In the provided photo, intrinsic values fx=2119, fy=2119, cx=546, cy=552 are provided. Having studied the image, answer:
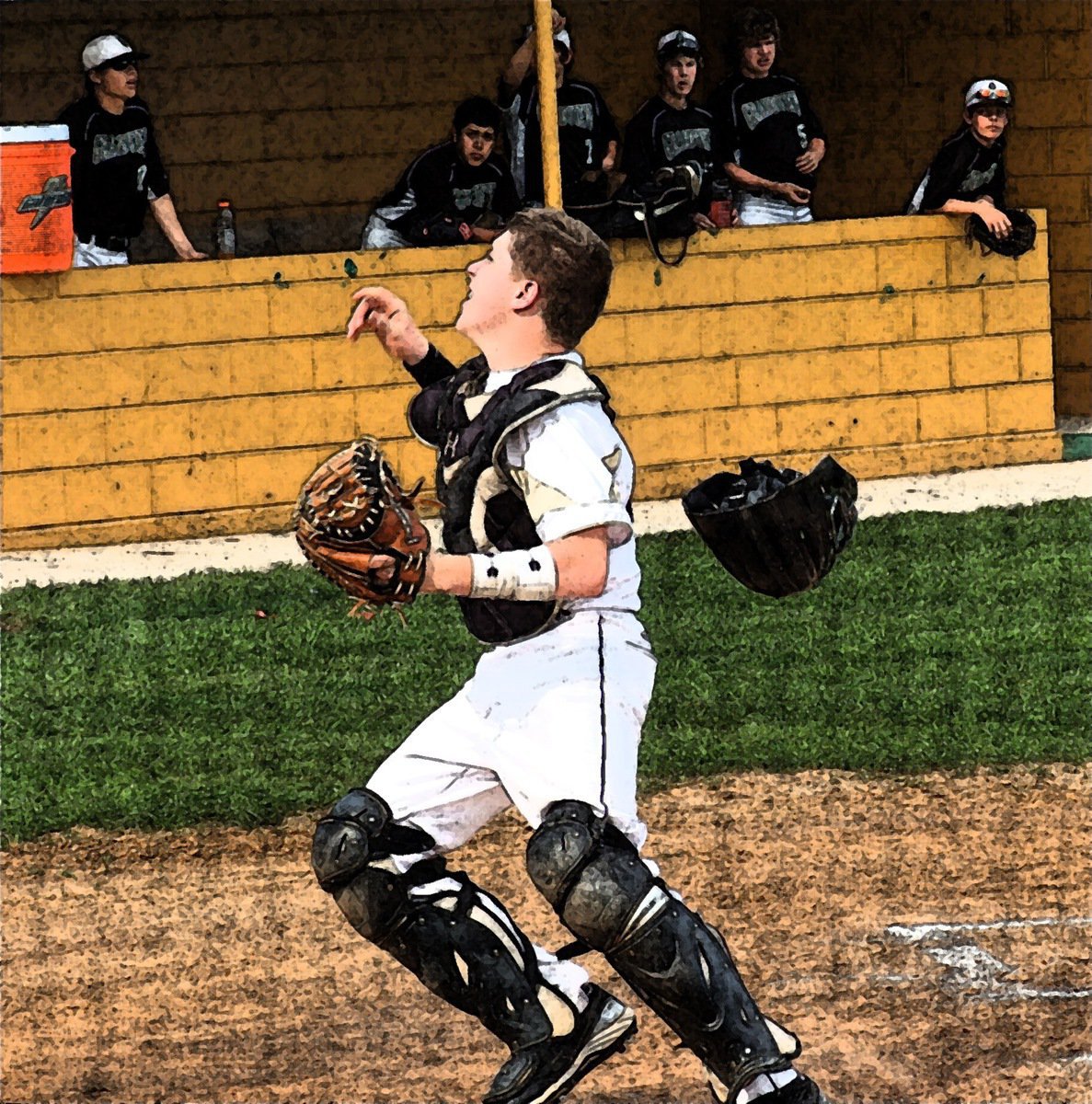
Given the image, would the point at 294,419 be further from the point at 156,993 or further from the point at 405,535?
the point at 405,535

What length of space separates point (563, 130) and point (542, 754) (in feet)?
26.4

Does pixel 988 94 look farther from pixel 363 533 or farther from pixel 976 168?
pixel 363 533

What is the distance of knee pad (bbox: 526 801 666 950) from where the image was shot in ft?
13.5

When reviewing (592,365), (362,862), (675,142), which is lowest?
(362,862)

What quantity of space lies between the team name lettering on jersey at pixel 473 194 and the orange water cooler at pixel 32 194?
6.87ft

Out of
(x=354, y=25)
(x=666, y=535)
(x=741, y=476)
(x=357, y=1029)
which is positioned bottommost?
(x=357, y=1029)

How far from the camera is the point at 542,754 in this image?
426cm

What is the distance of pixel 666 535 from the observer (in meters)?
10.8

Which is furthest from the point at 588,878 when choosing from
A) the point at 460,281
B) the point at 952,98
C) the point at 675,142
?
the point at 952,98

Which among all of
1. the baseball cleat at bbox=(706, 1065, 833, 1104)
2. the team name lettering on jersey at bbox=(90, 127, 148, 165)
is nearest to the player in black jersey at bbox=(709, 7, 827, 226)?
the team name lettering on jersey at bbox=(90, 127, 148, 165)

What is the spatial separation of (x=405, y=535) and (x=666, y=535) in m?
6.76

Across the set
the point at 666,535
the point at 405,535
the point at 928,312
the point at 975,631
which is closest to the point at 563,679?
the point at 405,535

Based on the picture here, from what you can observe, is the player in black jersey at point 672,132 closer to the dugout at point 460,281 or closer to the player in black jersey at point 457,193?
the dugout at point 460,281

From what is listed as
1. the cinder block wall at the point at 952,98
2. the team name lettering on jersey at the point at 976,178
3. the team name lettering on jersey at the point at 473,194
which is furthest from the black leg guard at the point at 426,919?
the cinder block wall at the point at 952,98
